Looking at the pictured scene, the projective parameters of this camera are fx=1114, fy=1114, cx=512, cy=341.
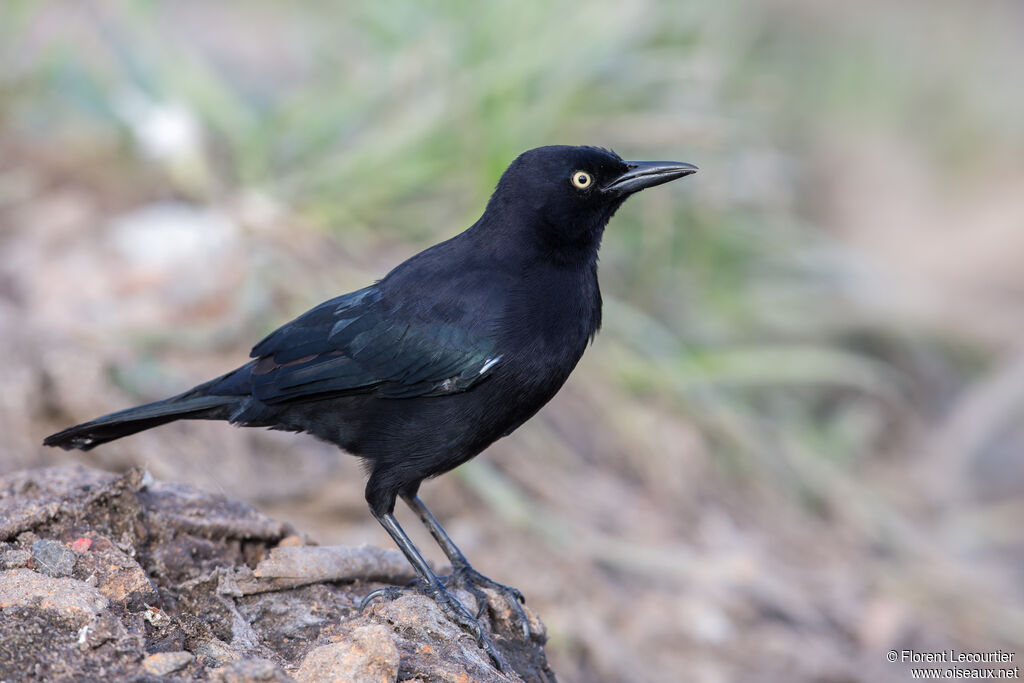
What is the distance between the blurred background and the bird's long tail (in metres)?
1.17

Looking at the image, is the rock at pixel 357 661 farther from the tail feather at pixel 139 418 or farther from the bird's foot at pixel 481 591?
the tail feather at pixel 139 418

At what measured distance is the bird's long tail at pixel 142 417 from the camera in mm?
3320

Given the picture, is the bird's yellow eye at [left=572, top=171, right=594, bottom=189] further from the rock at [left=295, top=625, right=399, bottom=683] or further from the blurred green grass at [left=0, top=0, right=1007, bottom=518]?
the blurred green grass at [left=0, top=0, right=1007, bottom=518]

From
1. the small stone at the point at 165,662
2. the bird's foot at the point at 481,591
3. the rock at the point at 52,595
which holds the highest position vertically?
the rock at the point at 52,595

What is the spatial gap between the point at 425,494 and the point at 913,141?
28.1ft

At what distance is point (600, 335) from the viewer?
20.4ft

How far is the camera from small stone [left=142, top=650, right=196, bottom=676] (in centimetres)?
239

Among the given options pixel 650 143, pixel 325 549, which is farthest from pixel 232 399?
pixel 650 143

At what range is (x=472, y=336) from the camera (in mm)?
3258

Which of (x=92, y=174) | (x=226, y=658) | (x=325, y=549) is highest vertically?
(x=92, y=174)

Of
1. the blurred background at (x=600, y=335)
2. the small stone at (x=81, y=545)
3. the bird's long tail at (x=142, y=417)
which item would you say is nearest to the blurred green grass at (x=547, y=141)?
the blurred background at (x=600, y=335)

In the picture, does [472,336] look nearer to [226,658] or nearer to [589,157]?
[589,157]

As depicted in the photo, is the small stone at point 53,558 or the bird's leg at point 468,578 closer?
the small stone at point 53,558

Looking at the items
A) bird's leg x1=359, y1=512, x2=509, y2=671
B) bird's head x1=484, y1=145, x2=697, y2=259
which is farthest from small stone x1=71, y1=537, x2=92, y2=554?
bird's head x1=484, y1=145, x2=697, y2=259
